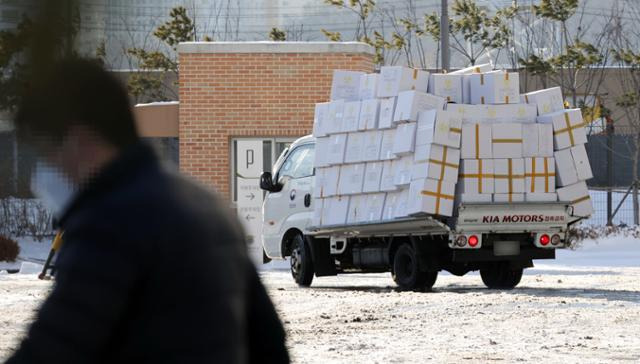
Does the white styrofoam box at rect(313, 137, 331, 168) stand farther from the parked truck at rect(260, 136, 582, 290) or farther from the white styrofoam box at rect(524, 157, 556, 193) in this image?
the white styrofoam box at rect(524, 157, 556, 193)

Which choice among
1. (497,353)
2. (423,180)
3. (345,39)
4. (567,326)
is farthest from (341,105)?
(345,39)

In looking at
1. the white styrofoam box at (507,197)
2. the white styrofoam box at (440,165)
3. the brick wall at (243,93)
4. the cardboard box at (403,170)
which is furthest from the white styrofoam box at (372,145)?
the brick wall at (243,93)

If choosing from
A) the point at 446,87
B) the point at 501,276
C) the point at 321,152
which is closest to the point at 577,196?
the point at 501,276

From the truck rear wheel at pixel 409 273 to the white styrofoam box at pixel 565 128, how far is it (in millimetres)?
2268

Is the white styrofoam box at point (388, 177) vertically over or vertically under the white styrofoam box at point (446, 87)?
under

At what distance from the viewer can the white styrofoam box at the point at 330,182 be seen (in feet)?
61.1

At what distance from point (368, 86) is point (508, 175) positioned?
2.36m

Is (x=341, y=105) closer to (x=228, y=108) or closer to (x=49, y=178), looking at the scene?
(x=228, y=108)

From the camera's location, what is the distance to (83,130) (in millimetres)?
2627

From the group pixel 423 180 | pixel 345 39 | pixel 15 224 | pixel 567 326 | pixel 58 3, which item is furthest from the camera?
pixel 345 39

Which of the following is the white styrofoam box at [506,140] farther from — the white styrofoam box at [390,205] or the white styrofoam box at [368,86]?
the white styrofoam box at [368,86]

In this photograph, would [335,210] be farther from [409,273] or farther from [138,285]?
[138,285]

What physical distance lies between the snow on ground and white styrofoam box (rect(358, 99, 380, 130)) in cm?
212

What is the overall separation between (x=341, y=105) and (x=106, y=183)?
15885mm
